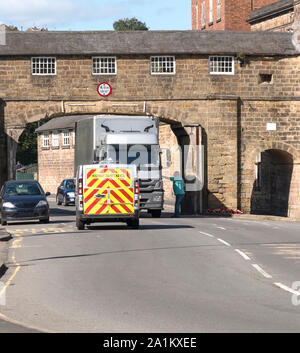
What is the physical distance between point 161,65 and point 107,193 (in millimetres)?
17210

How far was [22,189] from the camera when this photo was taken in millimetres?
29594

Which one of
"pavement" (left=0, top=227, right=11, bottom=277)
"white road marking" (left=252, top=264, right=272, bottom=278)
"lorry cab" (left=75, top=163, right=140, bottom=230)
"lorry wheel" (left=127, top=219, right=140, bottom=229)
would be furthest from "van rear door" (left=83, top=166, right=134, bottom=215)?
"white road marking" (left=252, top=264, right=272, bottom=278)

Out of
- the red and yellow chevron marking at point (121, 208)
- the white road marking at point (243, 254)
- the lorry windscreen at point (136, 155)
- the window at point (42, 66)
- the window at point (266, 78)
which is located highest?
the window at point (42, 66)

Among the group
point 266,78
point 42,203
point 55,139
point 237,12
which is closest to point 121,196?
point 42,203

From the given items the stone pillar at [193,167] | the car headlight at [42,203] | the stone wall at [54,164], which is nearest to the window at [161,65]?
the stone pillar at [193,167]

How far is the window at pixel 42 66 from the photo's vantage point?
3941 cm

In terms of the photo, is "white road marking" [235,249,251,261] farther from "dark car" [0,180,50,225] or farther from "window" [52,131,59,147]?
"window" [52,131,59,147]

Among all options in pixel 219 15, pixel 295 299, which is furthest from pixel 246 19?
pixel 295 299

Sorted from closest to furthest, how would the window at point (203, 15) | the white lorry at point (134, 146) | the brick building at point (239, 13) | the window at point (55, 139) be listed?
the white lorry at point (134, 146) → the brick building at point (239, 13) → the window at point (203, 15) → the window at point (55, 139)

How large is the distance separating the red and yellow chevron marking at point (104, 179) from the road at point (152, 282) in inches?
69.5

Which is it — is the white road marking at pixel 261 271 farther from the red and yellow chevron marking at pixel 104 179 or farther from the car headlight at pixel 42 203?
the car headlight at pixel 42 203

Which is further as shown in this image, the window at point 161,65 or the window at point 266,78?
the window at point 266,78
